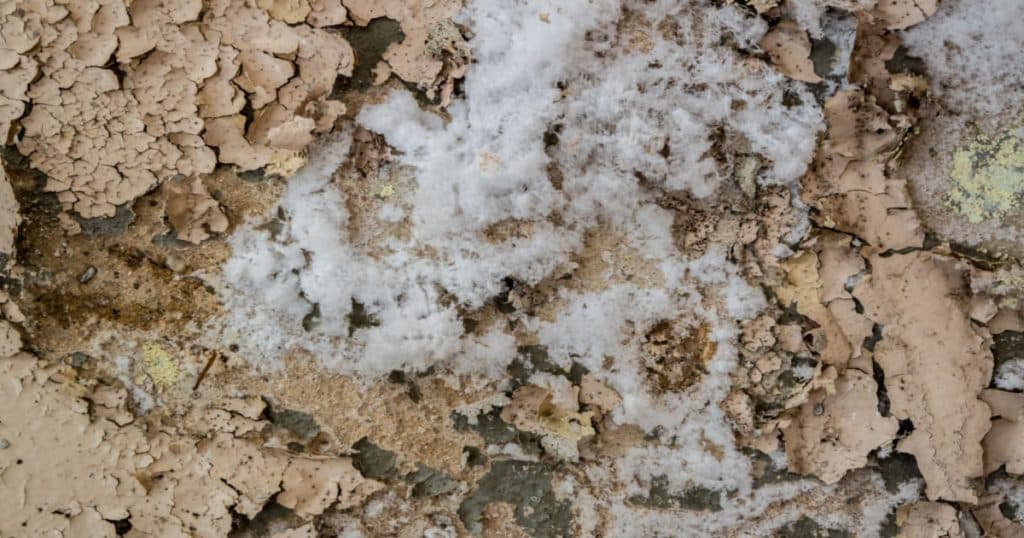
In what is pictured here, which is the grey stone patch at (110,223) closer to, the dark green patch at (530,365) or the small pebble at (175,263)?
the small pebble at (175,263)

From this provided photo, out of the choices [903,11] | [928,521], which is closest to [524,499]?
[928,521]

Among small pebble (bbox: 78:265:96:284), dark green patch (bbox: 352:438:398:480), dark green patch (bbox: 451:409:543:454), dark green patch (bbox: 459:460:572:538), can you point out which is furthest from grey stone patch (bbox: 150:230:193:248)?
dark green patch (bbox: 459:460:572:538)

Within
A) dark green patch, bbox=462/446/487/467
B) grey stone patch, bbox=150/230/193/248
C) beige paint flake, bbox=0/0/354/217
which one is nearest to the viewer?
beige paint flake, bbox=0/0/354/217

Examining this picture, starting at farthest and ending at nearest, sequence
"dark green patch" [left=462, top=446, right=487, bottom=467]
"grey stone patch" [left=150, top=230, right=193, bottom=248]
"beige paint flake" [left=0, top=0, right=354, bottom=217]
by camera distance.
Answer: "dark green patch" [left=462, top=446, right=487, bottom=467]
"grey stone patch" [left=150, top=230, right=193, bottom=248]
"beige paint flake" [left=0, top=0, right=354, bottom=217]

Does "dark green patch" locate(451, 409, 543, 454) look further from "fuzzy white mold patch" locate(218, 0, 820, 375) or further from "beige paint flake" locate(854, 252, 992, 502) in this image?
"beige paint flake" locate(854, 252, 992, 502)

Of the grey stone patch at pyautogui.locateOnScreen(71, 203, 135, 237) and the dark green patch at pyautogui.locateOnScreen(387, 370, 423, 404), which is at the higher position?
the grey stone patch at pyautogui.locateOnScreen(71, 203, 135, 237)

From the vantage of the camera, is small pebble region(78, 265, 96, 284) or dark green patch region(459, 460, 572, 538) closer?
small pebble region(78, 265, 96, 284)

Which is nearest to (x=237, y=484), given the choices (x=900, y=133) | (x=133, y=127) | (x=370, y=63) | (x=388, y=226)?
(x=388, y=226)
